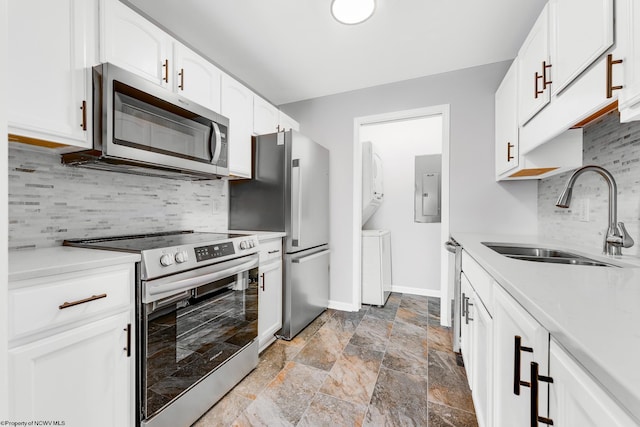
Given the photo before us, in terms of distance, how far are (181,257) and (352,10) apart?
1.83m

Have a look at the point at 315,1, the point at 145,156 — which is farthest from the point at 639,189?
the point at 145,156

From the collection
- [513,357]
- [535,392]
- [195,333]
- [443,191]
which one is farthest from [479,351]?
[443,191]

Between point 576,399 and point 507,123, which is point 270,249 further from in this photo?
point 507,123

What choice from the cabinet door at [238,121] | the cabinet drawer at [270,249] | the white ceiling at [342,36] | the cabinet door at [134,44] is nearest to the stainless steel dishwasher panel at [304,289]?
the cabinet drawer at [270,249]

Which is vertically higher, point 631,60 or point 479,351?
point 631,60

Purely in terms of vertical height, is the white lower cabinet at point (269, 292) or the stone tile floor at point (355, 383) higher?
the white lower cabinet at point (269, 292)

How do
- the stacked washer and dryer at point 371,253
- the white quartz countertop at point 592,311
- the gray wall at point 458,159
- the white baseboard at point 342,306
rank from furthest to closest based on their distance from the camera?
the stacked washer and dryer at point 371,253 → the white baseboard at point 342,306 → the gray wall at point 458,159 → the white quartz countertop at point 592,311

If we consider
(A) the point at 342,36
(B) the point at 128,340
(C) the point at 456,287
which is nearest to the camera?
(B) the point at 128,340

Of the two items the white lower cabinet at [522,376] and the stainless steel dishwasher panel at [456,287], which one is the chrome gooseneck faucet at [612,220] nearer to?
the white lower cabinet at [522,376]

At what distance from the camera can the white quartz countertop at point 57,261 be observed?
854 millimetres

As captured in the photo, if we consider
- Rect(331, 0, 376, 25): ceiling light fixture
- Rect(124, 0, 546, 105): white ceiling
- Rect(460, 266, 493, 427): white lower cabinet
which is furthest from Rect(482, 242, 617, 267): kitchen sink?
Rect(331, 0, 376, 25): ceiling light fixture

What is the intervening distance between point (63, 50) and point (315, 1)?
4.52 ft

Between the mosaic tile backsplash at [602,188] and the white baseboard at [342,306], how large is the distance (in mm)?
1854

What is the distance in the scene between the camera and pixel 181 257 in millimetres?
1289
